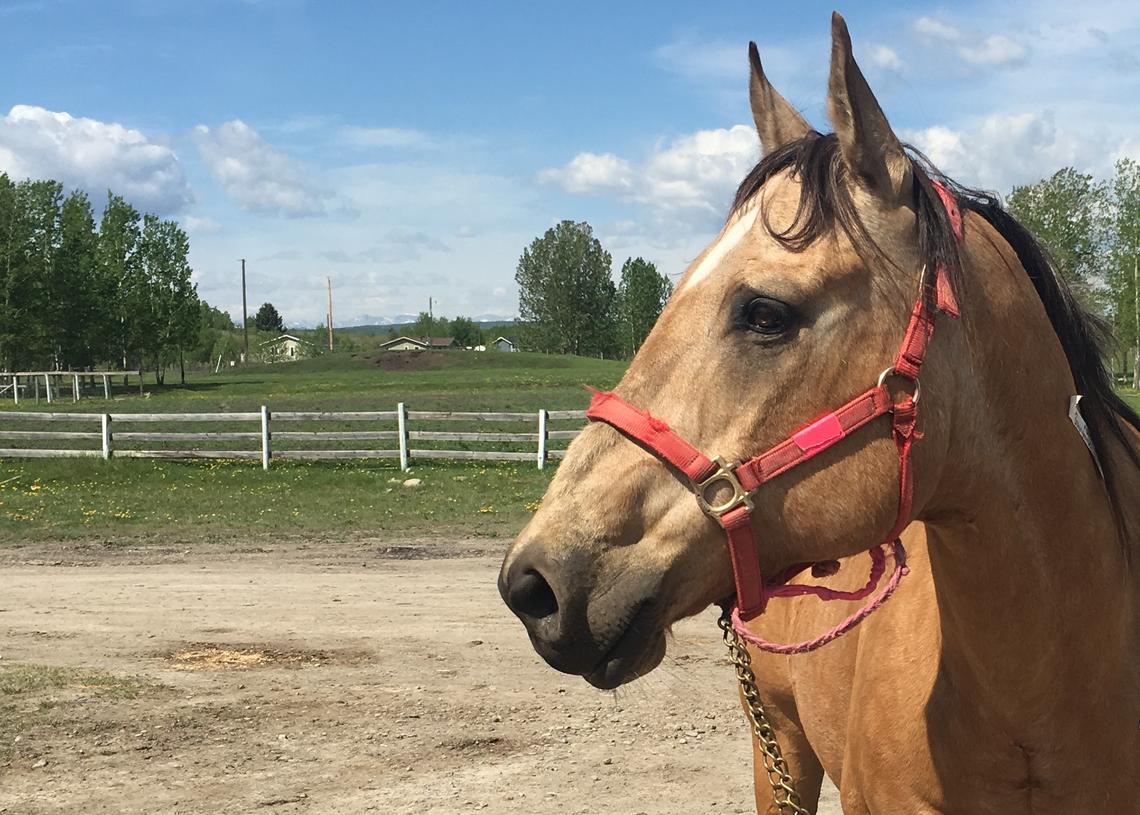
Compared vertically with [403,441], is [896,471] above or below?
above

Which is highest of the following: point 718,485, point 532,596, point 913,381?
point 913,381

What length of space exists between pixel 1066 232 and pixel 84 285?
53953mm

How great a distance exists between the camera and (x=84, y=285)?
55000 millimetres

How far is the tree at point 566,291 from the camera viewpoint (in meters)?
99.1

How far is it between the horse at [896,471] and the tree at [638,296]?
3645 inches

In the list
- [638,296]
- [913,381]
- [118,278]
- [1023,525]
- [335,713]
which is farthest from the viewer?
[638,296]

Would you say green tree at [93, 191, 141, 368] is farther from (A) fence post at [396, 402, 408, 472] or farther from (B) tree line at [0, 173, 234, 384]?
(A) fence post at [396, 402, 408, 472]

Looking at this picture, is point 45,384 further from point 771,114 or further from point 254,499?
point 771,114

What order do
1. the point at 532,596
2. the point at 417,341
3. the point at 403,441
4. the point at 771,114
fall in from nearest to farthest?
the point at 532,596
the point at 771,114
the point at 403,441
the point at 417,341

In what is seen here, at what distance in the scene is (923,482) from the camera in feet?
6.53

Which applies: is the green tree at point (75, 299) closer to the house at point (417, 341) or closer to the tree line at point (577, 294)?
the tree line at point (577, 294)

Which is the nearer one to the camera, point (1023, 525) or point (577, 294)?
point (1023, 525)

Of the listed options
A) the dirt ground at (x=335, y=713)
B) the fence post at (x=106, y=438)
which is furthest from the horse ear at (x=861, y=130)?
the fence post at (x=106, y=438)

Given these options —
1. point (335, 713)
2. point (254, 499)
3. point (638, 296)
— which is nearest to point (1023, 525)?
point (335, 713)
